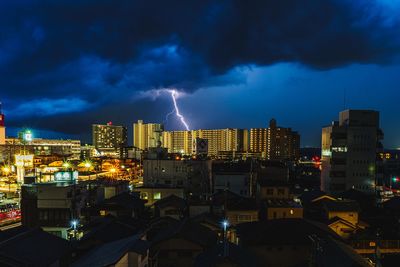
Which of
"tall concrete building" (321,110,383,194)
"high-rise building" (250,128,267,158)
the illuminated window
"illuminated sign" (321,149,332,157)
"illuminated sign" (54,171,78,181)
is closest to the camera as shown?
"illuminated sign" (54,171,78,181)

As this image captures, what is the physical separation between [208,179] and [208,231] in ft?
82.0

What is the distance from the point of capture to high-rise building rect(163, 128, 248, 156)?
458 ft

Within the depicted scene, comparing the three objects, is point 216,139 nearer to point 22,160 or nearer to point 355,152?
point 22,160

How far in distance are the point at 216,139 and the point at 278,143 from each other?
102ft

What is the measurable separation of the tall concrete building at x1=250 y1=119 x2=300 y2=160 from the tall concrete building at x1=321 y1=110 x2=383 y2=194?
257ft

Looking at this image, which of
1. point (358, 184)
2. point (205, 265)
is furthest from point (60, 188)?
point (358, 184)

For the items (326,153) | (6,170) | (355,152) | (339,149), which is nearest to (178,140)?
(6,170)

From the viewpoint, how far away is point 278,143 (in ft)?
417

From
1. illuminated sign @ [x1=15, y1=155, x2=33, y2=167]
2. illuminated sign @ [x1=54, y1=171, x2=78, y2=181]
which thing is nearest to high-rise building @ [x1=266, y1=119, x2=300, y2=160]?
illuminated sign @ [x1=15, y1=155, x2=33, y2=167]

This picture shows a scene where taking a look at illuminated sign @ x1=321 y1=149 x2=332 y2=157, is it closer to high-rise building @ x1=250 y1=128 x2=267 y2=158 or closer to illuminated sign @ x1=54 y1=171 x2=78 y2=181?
illuminated sign @ x1=54 y1=171 x2=78 y2=181

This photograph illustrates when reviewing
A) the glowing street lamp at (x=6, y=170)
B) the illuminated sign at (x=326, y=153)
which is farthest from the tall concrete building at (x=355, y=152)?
the glowing street lamp at (x=6, y=170)

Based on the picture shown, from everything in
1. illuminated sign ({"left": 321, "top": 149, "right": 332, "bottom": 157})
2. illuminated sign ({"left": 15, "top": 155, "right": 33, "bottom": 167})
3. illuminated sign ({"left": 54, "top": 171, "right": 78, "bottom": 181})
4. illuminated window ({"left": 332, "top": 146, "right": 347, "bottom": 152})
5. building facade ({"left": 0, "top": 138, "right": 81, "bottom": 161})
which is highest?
illuminated window ({"left": 332, "top": 146, "right": 347, "bottom": 152})

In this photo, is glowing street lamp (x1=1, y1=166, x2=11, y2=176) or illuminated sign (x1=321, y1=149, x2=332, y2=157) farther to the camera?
glowing street lamp (x1=1, y1=166, x2=11, y2=176)

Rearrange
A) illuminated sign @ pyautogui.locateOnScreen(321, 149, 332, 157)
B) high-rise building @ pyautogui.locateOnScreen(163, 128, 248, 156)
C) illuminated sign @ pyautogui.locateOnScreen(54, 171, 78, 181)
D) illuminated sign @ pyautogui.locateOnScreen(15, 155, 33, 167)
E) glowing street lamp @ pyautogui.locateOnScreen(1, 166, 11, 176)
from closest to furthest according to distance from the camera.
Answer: illuminated sign @ pyautogui.locateOnScreen(54, 171, 78, 181) → illuminated sign @ pyautogui.locateOnScreen(321, 149, 332, 157) → illuminated sign @ pyautogui.locateOnScreen(15, 155, 33, 167) → glowing street lamp @ pyautogui.locateOnScreen(1, 166, 11, 176) → high-rise building @ pyautogui.locateOnScreen(163, 128, 248, 156)
